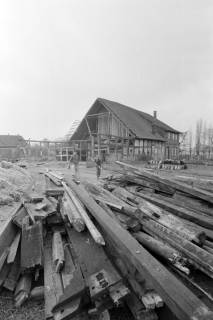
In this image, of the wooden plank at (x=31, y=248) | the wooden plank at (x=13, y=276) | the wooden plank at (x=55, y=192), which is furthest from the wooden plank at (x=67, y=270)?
the wooden plank at (x=55, y=192)

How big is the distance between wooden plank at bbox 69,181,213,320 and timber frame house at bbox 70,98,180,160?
16951mm

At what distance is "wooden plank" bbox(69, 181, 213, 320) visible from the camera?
4.67 ft

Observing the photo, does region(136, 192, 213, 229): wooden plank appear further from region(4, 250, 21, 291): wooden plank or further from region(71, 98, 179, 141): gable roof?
region(71, 98, 179, 141): gable roof

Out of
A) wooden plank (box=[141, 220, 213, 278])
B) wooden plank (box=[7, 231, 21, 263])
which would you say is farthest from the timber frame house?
wooden plank (box=[141, 220, 213, 278])

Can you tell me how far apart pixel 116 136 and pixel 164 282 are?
18.6m

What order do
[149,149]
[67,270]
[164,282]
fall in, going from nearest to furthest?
[164,282]
[67,270]
[149,149]

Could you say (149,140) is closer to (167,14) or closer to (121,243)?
(167,14)

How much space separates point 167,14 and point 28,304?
15.5m

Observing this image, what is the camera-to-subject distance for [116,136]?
19.9 m

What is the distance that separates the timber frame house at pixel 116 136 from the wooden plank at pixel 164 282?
17.0 meters

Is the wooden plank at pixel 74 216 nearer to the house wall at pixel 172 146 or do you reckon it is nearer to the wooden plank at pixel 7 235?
the wooden plank at pixel 7 235

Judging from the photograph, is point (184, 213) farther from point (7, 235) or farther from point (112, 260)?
point (7, 235)

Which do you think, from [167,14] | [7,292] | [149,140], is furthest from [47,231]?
[149,140]

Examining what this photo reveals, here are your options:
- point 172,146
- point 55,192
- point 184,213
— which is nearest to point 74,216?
point 184,213
